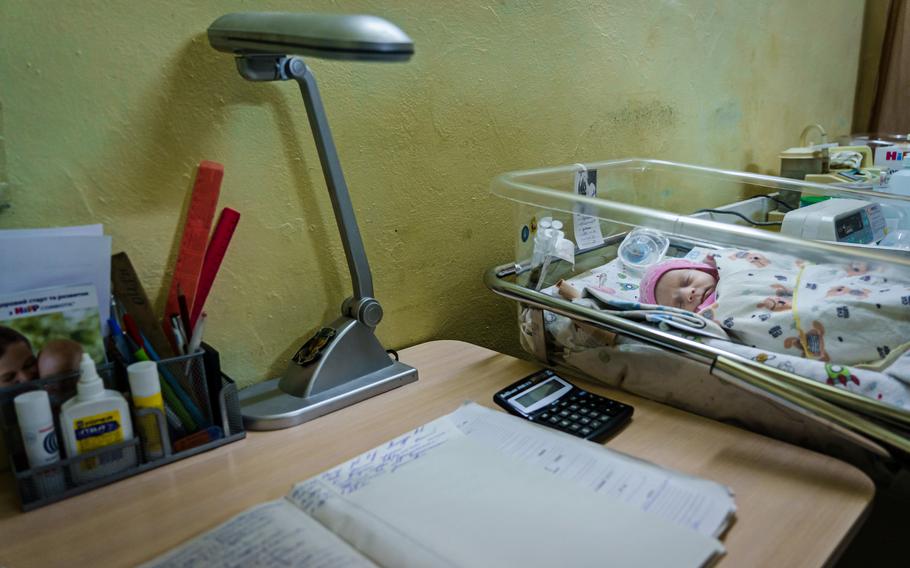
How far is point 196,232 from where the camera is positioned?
0.72m

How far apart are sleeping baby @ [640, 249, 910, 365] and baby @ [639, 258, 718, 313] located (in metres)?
0.07

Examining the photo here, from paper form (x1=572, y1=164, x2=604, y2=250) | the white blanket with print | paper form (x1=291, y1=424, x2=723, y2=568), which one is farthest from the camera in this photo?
paper form (x1=572, y1=164, x2=604, y2=250)

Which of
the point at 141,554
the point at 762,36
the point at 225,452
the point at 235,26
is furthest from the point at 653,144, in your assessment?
the point at 141,554

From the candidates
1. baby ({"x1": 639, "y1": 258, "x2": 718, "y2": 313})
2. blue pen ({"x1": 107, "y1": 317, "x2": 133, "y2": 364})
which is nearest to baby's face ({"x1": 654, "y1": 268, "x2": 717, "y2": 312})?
baby ({"x1": 639, "y1": 258, "x2": 718, "y2": 313})

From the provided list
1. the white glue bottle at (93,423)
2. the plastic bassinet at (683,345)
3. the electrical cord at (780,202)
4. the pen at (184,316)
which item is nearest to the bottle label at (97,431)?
the white glue bottle at (93,423)

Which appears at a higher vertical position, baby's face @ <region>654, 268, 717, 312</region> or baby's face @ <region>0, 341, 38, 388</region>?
baby's face @ <region>0, 341, 38, 388</region>

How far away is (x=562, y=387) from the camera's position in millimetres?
797

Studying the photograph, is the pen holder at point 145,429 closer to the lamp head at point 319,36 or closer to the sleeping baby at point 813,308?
the lamp head at point 319,36

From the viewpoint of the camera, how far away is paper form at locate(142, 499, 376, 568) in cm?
49

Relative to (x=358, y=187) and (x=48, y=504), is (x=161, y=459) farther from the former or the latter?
(x=358, y=187)

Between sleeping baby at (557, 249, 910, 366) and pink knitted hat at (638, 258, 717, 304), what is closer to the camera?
sleeping baby at (557, 249, 910, 366)

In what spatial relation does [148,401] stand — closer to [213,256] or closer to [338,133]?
[213,256]

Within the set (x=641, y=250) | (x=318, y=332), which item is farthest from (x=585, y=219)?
(x=318, y=332)

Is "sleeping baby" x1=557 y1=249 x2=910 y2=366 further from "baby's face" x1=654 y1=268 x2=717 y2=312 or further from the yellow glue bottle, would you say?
the yellow glue bottle
